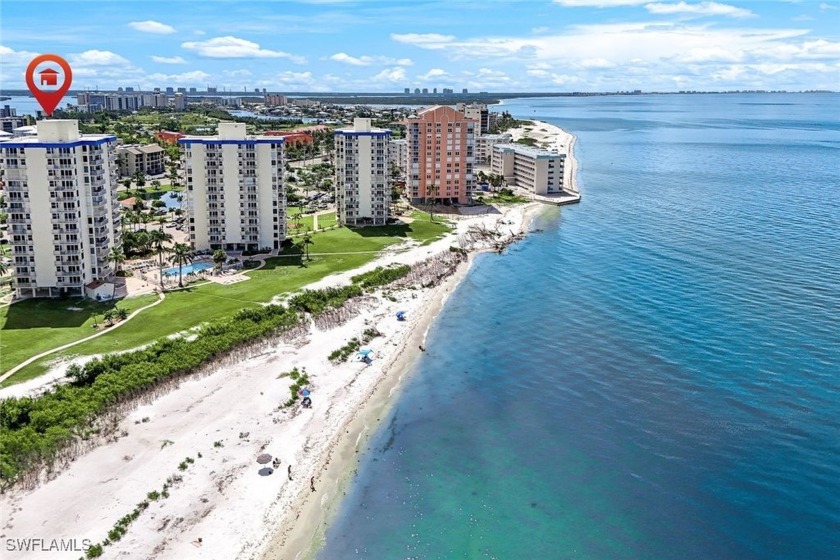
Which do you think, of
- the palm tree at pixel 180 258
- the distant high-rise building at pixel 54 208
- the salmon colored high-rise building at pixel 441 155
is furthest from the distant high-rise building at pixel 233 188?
the salmon colored high-rise building at pixel 441 155

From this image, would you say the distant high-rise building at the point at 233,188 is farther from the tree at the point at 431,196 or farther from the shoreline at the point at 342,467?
the tree at the point at 431,196

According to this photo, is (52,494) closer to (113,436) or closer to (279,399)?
(113,436)

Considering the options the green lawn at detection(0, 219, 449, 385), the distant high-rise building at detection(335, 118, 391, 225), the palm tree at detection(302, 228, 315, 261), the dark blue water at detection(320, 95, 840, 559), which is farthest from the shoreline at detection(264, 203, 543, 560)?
the distant high-rise building at detection(335, 118, 391, 225)

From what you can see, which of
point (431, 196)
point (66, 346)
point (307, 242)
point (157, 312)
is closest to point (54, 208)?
point (157, 312)

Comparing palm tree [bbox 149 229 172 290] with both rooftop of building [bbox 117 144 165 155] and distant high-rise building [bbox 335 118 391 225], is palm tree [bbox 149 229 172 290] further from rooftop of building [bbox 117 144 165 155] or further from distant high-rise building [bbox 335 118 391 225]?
rooftop of building [bbox 117 144 165 155]

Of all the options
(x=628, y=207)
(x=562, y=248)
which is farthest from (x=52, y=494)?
(x=628, y=207)
